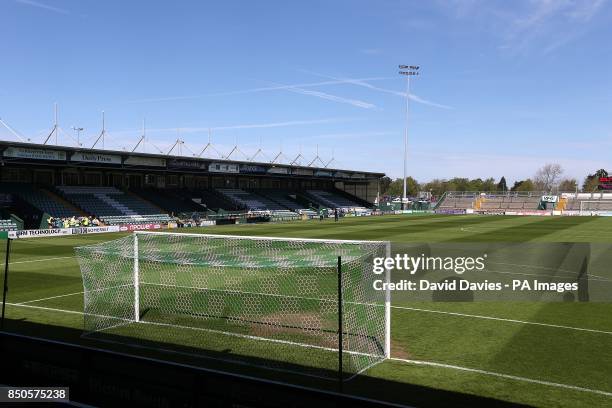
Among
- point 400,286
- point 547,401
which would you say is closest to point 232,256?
point 400,286

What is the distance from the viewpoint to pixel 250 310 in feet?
39.9

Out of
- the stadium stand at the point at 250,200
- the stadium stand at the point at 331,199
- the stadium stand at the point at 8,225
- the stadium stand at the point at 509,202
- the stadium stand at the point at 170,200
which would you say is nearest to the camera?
the stadium stand at the point at 8,225

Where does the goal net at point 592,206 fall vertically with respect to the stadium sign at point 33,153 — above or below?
below

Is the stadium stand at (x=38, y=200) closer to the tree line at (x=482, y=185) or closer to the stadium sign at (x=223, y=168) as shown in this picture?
the stadium sign at (x=223, y=168)

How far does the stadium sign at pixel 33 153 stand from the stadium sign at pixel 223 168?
1590 centimetres

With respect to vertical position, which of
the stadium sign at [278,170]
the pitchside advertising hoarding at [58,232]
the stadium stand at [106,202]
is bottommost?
the pitchside advertising hoarding at [58,232]

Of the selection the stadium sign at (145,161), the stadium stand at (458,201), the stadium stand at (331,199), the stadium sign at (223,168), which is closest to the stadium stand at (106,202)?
the stadium sign at (145,161)

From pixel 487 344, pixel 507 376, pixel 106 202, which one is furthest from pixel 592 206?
pixel 507 376

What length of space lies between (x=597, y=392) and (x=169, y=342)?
7274 mm

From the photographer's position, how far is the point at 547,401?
6.81m

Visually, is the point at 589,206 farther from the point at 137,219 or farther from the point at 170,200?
the point at 137,219

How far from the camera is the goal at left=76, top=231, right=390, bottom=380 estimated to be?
8891 mm

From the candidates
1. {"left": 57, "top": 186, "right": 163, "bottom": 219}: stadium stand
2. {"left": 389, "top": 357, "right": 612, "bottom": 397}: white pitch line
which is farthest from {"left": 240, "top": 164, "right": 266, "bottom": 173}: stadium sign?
{"left": 389, "top": 357, "right": 612, "bottom": 397}: white pitch line

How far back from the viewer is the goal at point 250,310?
889cm
